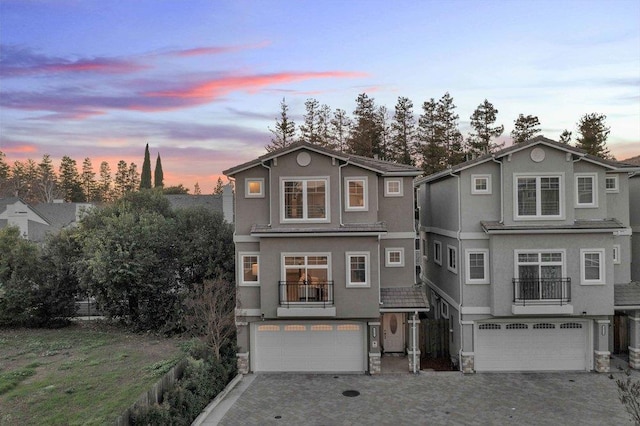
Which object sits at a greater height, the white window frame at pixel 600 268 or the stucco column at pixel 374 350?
the white window frame at pixel 600 268

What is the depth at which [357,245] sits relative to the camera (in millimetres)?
14992

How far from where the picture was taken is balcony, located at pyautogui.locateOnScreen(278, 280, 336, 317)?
48.3 ft

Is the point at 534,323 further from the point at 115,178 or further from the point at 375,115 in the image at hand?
the point at 115,178

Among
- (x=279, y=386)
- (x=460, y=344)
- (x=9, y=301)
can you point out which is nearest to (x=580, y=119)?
(x=460, y=344)

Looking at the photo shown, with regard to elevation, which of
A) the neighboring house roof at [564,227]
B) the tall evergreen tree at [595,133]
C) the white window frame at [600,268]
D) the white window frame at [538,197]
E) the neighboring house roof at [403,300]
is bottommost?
the neighboring house roof at [403,300]

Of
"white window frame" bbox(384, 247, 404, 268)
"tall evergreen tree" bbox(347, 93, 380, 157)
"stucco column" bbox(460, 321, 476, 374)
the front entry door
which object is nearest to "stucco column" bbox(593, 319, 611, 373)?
"stucco column" bbox(460, 321, 476, 374)

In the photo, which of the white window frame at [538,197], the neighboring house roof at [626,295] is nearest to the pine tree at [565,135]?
the neighboring house roof at [626,295]

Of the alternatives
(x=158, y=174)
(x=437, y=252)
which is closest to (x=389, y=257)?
(x=437, y=252)

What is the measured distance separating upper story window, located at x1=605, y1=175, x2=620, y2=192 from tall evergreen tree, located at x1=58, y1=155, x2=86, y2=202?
8140 centimetres

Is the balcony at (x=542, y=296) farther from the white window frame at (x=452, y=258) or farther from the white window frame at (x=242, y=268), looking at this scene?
the white window frame at (x=242, y=268)

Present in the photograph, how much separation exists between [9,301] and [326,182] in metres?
16.8

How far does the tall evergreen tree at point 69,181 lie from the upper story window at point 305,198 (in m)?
73.7

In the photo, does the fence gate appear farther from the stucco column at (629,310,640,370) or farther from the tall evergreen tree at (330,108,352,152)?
the tall evergreen tree at (330,108,352,152)

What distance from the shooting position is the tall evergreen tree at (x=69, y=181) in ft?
246
